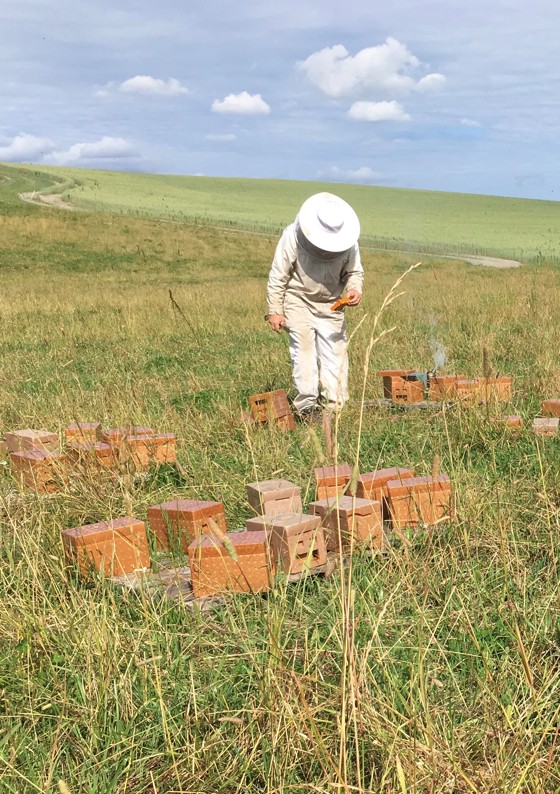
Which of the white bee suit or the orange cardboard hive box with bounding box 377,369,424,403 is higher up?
the white bee suit

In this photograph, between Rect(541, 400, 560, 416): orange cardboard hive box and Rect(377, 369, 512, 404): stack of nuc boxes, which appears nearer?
Rect(541, 400, 560, 416): orange cardboard hive box

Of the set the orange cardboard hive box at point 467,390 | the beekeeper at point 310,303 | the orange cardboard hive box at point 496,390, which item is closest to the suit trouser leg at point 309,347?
the beekeeper at point 310,303

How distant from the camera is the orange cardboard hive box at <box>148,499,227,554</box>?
11.2ft

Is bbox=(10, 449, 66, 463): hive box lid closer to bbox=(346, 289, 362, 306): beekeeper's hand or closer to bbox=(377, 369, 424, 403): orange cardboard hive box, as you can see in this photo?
bbox=(346, 289, 362, 306): beekeeper's hand

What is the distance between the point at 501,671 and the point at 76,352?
30.2ft

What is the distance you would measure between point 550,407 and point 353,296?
5.50 ft

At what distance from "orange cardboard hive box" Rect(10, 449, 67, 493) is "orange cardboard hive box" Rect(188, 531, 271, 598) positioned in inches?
48.5

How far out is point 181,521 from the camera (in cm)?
346

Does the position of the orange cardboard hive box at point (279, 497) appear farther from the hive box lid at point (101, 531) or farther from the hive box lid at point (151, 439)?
the hive box lid at point (151, 439)

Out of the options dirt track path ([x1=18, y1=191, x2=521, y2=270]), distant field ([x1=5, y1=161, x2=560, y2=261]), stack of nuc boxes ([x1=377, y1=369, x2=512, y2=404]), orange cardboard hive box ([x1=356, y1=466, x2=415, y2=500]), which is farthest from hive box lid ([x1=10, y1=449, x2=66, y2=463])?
dirt track path ([x1=18, y1=191, x2=521, y2=270])

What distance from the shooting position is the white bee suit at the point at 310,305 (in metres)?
6.24

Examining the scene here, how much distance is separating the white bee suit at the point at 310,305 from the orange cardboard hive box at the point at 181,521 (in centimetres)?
280

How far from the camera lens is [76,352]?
10.7 meters

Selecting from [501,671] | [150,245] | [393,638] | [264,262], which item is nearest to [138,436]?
[393,638]
